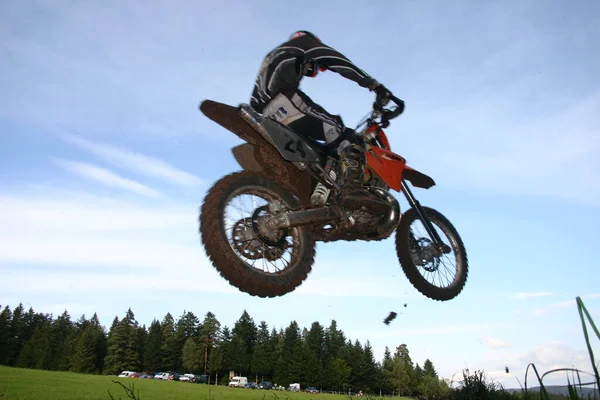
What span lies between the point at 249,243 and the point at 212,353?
4051 inches

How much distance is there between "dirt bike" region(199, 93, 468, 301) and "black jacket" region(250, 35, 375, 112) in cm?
56

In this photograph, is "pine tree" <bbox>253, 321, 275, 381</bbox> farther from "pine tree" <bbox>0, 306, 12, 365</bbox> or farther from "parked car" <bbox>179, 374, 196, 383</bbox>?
"pine tree" <bbox>0, 306, 12, 365</bbox>

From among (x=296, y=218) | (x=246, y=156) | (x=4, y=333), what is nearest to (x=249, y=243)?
(x=296, y=218)

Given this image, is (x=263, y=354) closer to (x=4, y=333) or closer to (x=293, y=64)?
(x=4, y=333)

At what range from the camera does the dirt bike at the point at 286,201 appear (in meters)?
4.75

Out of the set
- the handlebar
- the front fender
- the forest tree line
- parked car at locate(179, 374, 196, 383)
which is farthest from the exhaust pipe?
parked car at locate(179, 374, 196, 383)

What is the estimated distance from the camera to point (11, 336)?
10000 cm

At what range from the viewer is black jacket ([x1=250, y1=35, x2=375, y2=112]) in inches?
221

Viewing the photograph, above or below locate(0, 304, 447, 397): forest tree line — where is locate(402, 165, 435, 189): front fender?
above

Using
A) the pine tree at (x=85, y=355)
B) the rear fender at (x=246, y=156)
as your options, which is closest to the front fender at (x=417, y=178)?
the rear fender at (x=246, y=156)

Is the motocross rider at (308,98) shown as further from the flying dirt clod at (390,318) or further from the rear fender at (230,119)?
the flying dirt clod at (390,318)

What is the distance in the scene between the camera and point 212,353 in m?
99.6

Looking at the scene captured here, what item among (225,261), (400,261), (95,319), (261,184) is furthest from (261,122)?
(95,319)

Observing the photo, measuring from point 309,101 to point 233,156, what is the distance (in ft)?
4.36
